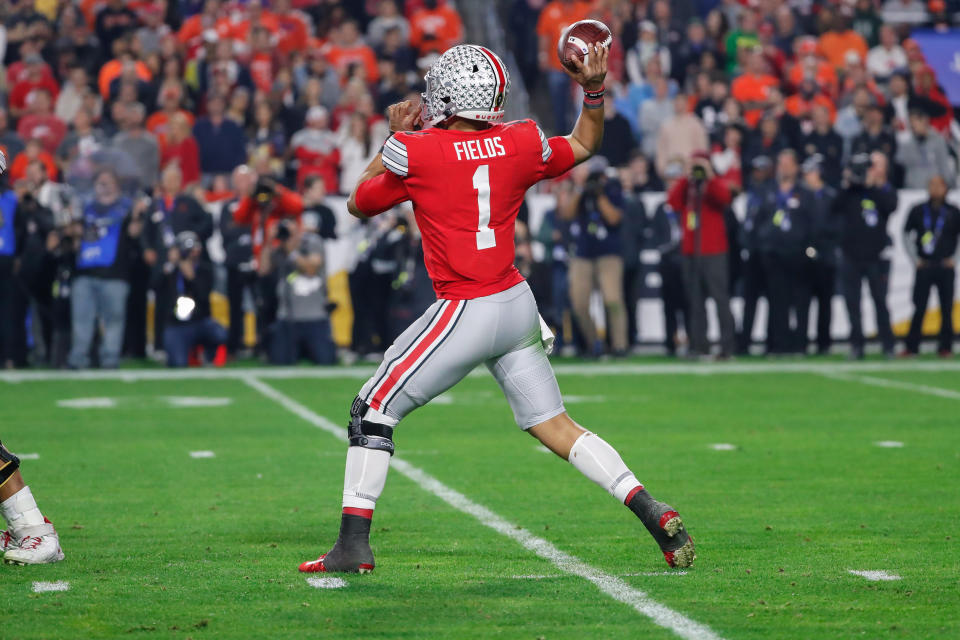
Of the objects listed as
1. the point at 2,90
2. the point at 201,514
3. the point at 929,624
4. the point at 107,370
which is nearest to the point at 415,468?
the point at 201,514

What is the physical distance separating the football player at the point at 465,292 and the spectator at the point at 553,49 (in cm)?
1650

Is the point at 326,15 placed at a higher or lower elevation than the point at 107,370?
higher

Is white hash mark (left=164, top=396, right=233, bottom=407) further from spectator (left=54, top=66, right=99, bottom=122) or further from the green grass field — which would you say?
spectator (left=54, top=66, right=99, bottom=122)

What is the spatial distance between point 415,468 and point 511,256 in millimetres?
3688

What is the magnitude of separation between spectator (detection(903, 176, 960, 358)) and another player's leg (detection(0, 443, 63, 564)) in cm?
1379

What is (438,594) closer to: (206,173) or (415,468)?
(415,468)

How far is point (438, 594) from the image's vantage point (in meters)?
6.02

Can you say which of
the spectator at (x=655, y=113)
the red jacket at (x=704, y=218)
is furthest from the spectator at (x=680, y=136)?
the red jacket at (x=704, y=218)

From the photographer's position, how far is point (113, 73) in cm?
2123

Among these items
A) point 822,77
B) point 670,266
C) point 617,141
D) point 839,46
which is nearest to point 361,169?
point 617,141

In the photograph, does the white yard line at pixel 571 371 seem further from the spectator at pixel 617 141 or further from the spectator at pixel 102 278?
the spectator at pixel 617 141

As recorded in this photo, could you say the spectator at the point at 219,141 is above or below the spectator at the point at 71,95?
below

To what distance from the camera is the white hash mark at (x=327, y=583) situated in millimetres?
6164

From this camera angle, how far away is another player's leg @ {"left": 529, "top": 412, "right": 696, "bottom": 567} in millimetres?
6348
